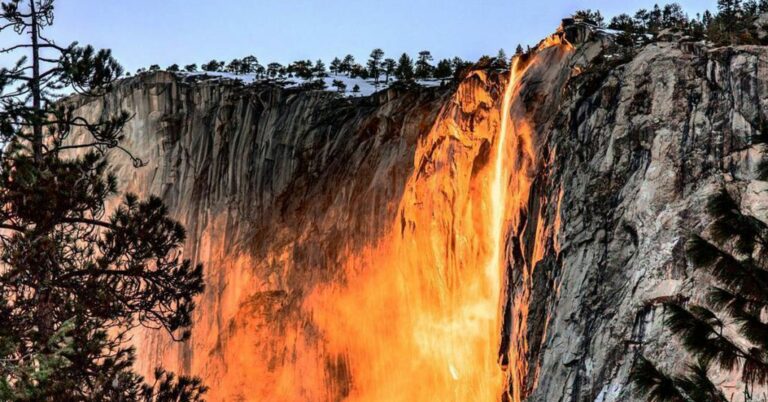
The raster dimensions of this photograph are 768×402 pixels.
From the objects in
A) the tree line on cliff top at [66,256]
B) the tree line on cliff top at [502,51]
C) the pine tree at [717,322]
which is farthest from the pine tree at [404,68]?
the pine tree at [717,322]

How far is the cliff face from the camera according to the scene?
17.4m

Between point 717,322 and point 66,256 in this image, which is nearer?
point 717,322

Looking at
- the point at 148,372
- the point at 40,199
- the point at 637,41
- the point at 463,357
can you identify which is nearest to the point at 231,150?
the point at 148,372

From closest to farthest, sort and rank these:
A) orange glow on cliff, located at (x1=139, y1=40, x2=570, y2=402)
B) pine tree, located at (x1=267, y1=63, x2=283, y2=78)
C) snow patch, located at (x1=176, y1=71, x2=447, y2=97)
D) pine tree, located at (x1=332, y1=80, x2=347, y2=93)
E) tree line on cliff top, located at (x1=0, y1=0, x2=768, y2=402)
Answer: tree line on cliff top, located at (x1=0, y1=0, x2=768, y2=402) → orange glow on cliff, located at (x1=139, y1=40, x2=570, y2=402) → snow patch, located at (x1=176, y1=71, x2=447, y2=97) → pine tree, located at (x1=332, y1=80, x2=347, y2=93) → pine tree, located at (x1=267, y1=63, x2=283, y2=78)

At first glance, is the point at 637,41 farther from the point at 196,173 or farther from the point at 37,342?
the point at 196,173

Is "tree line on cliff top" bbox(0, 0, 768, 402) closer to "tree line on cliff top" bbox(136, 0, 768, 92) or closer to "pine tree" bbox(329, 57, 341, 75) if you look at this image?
"tree line on cliff top" bbox(136, 0, 768, 92)

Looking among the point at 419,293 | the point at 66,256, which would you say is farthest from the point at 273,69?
the point at 66,256

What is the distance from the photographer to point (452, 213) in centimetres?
2783

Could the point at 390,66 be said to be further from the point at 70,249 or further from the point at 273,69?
the point at 70,249

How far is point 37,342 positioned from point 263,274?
2139 centimetres

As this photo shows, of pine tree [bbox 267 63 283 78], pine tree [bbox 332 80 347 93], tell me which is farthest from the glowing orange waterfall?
pine tree [bbox 267 63 283 78]

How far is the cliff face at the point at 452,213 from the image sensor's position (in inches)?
684

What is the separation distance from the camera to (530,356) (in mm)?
19312

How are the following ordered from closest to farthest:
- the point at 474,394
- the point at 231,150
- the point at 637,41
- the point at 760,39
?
the point at 760,39 → the point at 637,41 → the point at 474,394 → the point at 231,150
